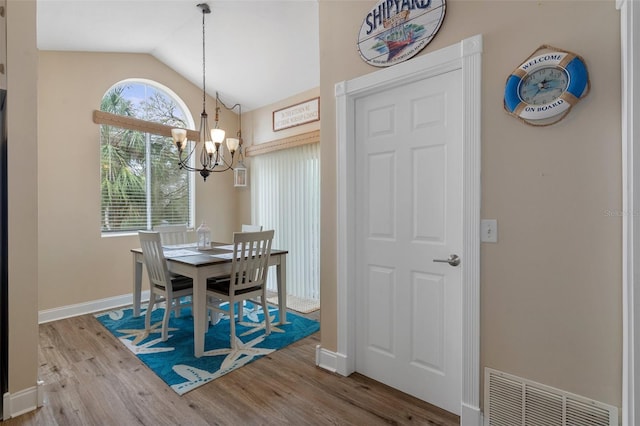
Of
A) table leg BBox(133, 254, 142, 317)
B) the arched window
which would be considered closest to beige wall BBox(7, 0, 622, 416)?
table leg BBox(133, 254, 142, 317)

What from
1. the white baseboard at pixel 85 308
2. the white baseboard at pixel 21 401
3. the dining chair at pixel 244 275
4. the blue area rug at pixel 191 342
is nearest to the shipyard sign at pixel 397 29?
the dining chair at pixel 244 275

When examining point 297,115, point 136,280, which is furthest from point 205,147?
point 136,280

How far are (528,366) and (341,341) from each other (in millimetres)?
1158

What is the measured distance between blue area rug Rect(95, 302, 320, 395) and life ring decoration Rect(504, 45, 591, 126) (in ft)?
8.09

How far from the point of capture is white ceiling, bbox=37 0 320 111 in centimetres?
304

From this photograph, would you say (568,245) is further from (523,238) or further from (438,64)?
(438,64)

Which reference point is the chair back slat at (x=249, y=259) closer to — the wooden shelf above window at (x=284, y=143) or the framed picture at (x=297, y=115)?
the wooden shelf above window at (x=284, y=143)

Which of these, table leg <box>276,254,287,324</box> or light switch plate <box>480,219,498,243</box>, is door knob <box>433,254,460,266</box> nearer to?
light switch plate <box>480,219,498,243</box>

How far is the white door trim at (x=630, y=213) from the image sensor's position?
120 cm

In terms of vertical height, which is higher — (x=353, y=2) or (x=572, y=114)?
(x=353, y=2)

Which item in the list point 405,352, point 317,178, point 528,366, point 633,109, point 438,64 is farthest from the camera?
point 317,178

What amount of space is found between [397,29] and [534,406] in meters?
2.17

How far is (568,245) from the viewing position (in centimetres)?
147

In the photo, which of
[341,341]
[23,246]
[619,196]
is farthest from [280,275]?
[619,196]
